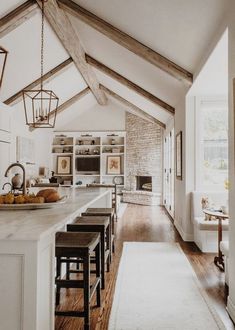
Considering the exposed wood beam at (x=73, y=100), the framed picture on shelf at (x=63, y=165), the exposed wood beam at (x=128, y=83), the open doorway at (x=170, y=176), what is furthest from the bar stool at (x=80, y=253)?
the framed picture on shelf at (x=63, y=165)

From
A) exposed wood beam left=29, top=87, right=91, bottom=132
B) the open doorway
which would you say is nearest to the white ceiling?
the open doorway

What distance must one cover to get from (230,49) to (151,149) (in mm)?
8507

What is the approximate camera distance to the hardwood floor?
8.26 ft

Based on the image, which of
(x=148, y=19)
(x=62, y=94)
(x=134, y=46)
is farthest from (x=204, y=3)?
(x=62, y=94)

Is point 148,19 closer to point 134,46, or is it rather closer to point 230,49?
point 134,46

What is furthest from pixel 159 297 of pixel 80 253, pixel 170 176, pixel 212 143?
pixel 170 176

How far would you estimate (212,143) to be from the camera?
17.6 feet

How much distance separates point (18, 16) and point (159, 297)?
4.43 metres

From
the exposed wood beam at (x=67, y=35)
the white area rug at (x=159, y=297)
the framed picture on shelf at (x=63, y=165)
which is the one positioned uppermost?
the exposed wood beam at (x=67, y=35)

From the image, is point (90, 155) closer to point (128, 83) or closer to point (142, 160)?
point (142, 160)

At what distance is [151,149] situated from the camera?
11.1 m

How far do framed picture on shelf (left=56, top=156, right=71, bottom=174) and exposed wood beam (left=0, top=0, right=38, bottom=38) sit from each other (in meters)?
7.15

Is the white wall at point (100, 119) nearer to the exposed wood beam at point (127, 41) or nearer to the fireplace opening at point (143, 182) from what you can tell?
the fireplace opening at point (143, 182)

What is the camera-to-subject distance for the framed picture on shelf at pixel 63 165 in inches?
466
